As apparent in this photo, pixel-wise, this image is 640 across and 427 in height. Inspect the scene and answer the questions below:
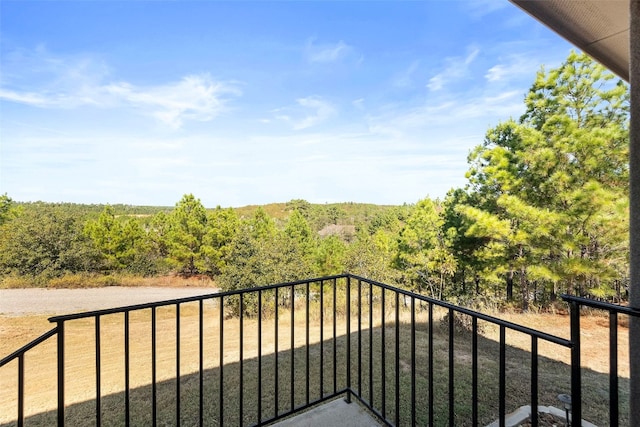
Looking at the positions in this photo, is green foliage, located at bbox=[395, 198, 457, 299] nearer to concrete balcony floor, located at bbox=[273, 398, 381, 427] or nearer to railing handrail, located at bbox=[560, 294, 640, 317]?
concrete balcony floor, located at bbox=[273, 398, 381, 427]

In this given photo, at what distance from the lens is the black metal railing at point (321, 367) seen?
3.67ft

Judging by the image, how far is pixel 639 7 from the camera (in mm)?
1421

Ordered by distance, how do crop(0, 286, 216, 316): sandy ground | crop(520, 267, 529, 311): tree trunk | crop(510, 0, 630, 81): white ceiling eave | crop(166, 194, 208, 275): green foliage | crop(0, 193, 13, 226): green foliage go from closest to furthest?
crop(510, 0, 630, 81): white ceiling eave → crop(520, 267, 529, 311): tree trunk → crop(0, 286, 216, 316): sandy ground → crop(166, 194, 208, 275): green foliage → crop(0, 193, 13, 226): green foliage

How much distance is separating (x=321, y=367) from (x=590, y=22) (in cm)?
245

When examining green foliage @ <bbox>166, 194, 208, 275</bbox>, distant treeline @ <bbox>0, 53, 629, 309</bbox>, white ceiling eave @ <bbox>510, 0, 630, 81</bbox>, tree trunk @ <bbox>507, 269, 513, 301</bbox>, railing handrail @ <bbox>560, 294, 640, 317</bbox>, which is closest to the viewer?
railing handrail @ <bbox>560, 294, 640, 317</bbox>

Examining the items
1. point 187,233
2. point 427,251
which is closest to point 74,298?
point 187,233

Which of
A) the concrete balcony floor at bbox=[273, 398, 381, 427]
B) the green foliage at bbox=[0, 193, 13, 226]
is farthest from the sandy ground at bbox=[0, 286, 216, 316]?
the concrete balcony floor at bbox=[273, 398, 381, 427]

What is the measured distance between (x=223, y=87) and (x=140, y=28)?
4.30 m

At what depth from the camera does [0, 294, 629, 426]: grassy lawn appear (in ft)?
10.8

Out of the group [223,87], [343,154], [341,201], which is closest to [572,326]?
[223,87]

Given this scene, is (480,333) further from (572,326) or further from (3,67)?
(3,67)

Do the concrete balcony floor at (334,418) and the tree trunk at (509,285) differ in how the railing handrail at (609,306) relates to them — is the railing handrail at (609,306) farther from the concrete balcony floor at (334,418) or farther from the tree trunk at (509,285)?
the tree trunk at (509,285)

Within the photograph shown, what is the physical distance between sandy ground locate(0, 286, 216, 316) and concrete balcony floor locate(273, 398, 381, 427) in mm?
12885

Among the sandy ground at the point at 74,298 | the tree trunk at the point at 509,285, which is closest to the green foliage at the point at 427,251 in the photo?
the tree trunk at the point at 509,285
